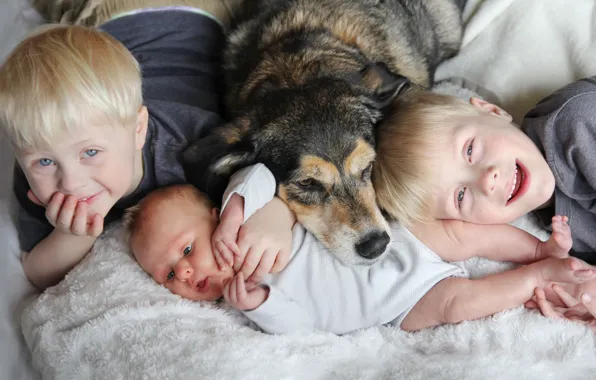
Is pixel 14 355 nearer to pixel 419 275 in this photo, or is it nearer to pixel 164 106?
pixel 164 106

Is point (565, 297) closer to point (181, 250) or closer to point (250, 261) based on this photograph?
point (250, 261)

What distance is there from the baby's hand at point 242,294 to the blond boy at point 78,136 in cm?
8

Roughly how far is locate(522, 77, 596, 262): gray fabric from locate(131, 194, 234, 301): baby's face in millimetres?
1073

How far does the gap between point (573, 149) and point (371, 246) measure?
2.31ft

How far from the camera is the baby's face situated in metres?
1.72

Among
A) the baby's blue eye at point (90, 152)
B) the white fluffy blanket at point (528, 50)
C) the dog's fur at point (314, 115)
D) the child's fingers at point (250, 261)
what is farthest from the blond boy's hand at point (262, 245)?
the white fluffy blanket at point (528, 50)

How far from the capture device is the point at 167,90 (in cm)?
225

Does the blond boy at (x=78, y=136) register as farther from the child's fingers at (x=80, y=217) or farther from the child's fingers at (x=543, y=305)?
the child's fingers at (x=543, y=305)

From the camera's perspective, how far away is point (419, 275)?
5.70 ft

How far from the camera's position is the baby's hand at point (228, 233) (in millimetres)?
1715

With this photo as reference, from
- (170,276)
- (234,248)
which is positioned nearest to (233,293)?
(234,248)

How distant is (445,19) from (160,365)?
1891mm

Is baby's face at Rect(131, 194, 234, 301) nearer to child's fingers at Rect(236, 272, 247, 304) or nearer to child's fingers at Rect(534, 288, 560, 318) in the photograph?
child's fingers at Rect(236, 272, 247, 304)

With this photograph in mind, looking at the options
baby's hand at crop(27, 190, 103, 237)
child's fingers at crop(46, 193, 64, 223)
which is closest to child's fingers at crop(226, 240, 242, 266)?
baby's hand at crop(27, 190, 103, 237)
